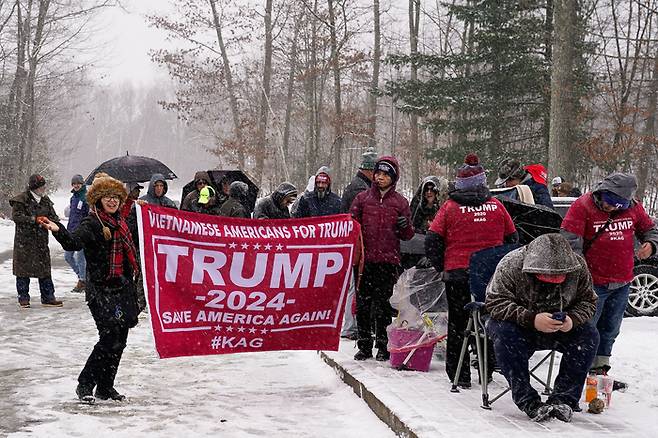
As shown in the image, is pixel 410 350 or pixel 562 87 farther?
pixel 562 87

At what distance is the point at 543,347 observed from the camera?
554 centimetres

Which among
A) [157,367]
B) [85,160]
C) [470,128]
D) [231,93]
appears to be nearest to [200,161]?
[85,160]

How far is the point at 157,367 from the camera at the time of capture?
7750 millimetres

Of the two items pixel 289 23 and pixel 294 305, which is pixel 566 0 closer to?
pixel 294 305

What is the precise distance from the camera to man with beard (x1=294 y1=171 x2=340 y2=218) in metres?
8.75

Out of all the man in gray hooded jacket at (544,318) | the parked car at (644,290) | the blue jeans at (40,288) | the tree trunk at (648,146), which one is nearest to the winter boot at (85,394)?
the man in gray hooded jacket at (544,318)

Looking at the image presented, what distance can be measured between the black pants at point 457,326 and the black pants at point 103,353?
265 centimetres

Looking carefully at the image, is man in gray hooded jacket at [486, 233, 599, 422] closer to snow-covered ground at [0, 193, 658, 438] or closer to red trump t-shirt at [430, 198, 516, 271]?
snow-covered ground at [0, 193, 658, 438]

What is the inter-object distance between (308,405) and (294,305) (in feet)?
3.07

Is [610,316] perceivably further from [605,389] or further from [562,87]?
[562,87]

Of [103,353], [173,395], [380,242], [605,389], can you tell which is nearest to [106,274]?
[103,353]

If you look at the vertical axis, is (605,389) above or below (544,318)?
below

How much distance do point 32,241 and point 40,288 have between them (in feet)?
2.53

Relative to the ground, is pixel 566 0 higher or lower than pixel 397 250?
higher
